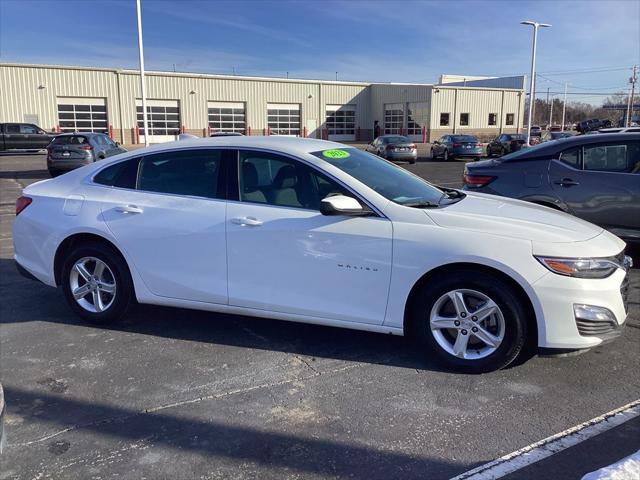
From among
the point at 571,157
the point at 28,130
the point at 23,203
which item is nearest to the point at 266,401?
the point at 23,203

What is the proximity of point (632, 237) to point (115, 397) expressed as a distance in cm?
566

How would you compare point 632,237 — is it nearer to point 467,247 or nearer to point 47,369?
point 467,247

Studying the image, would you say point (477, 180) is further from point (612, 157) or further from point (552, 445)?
point (552, 445)

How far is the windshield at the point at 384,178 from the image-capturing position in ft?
14.3

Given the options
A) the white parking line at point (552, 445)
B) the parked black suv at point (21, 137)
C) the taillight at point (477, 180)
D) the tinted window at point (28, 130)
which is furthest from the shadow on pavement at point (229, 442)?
the tinted window at point (28, 130)

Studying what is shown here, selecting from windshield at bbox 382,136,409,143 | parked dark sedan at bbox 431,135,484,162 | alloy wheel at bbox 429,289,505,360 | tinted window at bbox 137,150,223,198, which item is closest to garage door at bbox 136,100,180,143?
windshield at bbox 382,136,409,143

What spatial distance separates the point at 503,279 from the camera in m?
3.88

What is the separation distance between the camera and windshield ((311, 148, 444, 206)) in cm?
436

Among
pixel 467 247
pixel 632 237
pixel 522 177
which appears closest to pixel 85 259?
pixel 467 247

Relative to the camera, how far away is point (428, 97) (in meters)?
51.9

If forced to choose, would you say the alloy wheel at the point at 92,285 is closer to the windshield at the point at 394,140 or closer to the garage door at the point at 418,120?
the windshield at the point at 394,140

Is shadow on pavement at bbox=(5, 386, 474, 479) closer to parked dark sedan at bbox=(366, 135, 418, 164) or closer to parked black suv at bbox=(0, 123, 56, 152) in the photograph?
A: parked dark sedan at bbox=(366, 135, 418, 164)

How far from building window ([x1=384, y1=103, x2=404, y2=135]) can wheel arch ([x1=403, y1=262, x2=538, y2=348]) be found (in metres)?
51.9

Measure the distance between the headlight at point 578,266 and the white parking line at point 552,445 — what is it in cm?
84
